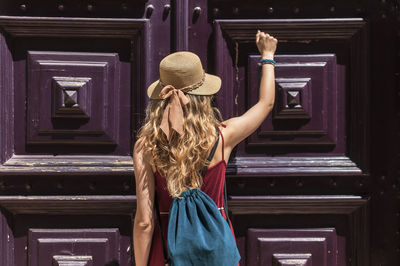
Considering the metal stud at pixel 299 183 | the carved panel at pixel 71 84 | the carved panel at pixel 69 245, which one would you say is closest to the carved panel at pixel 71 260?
the carved panel at pixel 69 245

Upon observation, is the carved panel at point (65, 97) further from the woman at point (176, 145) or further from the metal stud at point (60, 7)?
the woman at point (176, 145)

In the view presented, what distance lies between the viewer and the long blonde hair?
5.20 ft

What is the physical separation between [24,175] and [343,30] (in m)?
1.53

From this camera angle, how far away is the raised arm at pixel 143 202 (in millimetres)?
1628

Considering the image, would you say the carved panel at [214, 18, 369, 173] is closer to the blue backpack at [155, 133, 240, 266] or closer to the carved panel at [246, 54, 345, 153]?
the carved panel at [246, 54, 345, 153]

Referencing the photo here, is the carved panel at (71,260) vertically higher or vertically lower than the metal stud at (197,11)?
lower

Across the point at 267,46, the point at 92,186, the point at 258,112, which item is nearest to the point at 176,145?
the point at 258,112

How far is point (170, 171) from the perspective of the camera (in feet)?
5.21

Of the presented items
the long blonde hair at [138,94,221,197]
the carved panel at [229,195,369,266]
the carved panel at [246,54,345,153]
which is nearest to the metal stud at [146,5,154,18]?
the carved panel at [246,54,345,153]

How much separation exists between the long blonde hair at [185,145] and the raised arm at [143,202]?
0.12ft

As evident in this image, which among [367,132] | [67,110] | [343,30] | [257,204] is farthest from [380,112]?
[67,110]

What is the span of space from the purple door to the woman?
0.49m

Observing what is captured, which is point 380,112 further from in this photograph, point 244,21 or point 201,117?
point 201,117

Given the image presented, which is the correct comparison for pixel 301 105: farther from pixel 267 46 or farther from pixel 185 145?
pixel 185 145
